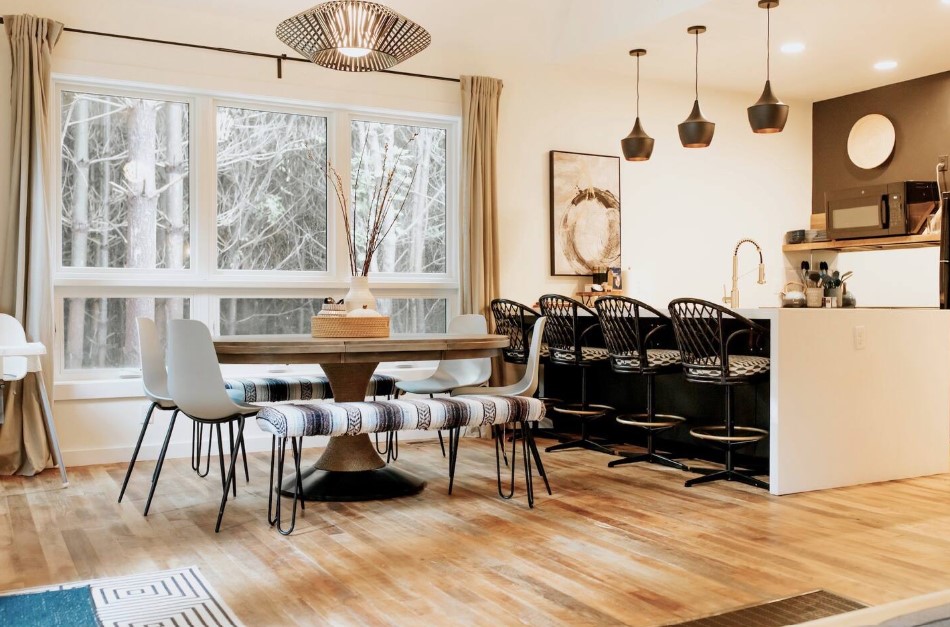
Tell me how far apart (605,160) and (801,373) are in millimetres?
2803

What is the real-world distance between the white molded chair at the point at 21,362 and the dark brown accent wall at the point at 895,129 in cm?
589

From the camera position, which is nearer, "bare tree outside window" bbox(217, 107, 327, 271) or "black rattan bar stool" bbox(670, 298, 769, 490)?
"black rattan bar stool" bbox(670, 298, 769, 490)

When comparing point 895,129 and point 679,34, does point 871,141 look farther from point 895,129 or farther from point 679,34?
point 679,34

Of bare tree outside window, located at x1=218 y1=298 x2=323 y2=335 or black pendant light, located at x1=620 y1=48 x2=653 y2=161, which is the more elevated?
black pendant light, located at x1=620 y1=48 x2=653 y2=161

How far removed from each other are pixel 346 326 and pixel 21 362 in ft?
5.45

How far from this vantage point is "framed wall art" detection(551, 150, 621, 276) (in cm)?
624

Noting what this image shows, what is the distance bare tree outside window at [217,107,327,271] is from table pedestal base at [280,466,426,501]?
5.87 feet

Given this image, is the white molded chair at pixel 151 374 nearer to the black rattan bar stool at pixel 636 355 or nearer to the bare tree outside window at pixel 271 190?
the bare tree outside window at pixel 271 190

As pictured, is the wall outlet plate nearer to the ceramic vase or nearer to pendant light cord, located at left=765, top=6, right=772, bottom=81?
pendant light cord, located at left=765, top=6, right=772, bottom=81

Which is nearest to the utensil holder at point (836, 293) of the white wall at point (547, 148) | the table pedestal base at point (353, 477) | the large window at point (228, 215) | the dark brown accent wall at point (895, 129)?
the white wall at point (547, 148)

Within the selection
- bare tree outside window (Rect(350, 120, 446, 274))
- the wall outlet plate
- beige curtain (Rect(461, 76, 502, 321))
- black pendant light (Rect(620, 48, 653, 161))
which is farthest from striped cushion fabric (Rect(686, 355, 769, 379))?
bare tree outside window (Rect(350, 120, 446, 274))

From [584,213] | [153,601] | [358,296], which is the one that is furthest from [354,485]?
[584,213]

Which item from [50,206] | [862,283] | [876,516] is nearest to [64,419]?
[50,206]

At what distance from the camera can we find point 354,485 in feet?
13.0
